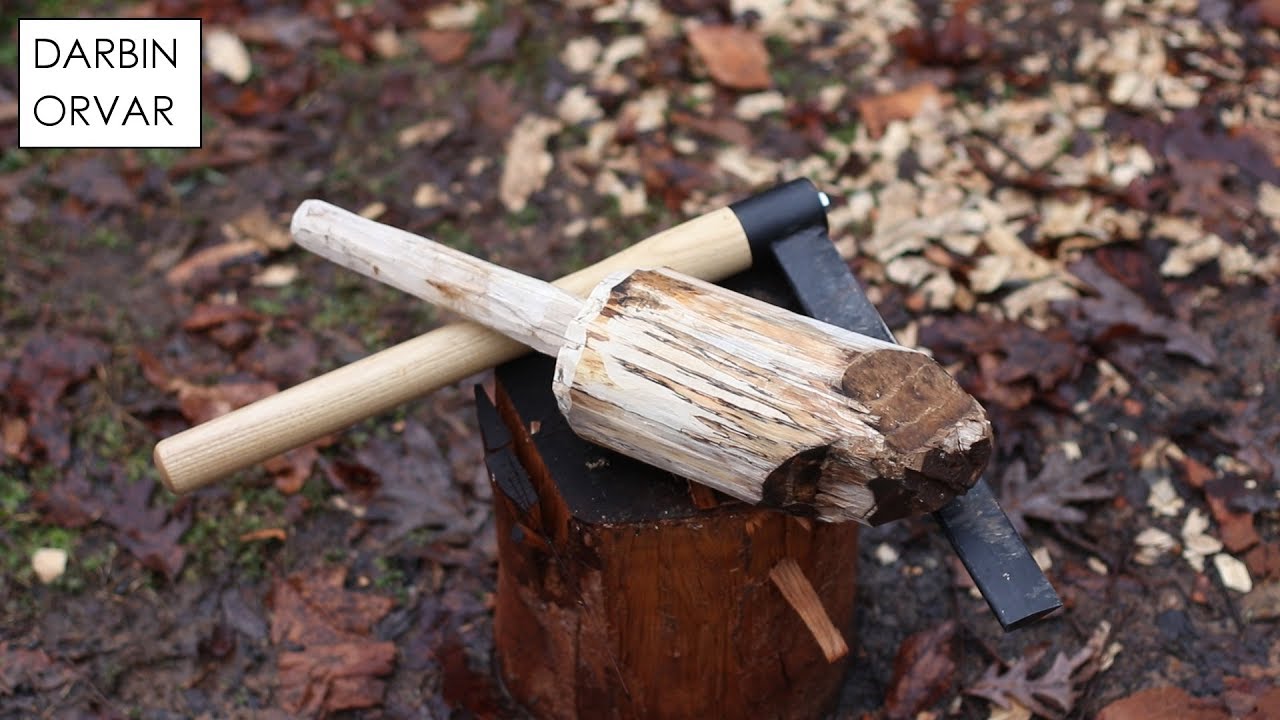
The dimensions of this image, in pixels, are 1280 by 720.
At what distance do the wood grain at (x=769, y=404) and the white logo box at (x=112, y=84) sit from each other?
2.79 m

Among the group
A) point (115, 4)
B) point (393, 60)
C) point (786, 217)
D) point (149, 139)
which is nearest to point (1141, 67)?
point (786, 217)

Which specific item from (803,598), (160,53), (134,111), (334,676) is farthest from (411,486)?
(160,53)

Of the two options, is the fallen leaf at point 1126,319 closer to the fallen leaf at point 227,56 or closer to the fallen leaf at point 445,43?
the fallen leaf at point 445,43

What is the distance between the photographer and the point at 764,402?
2.00m

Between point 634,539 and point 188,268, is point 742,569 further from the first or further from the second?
point 188,268

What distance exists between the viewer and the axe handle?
2400mm

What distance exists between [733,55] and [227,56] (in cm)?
228

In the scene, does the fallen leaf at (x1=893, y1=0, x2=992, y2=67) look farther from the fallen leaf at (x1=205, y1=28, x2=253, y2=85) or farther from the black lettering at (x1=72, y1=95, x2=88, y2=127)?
the black lettering at (x1=72, y1=95, x2=88, y2=127)

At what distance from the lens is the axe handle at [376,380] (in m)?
2.40

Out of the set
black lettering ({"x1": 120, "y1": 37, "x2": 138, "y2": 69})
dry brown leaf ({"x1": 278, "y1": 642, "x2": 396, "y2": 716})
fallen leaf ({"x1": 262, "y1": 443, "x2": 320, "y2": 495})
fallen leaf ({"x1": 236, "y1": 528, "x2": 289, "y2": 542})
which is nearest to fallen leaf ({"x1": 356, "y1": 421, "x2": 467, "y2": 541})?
fallen leaf ({"x1": 262, "y1": 443, "x2": 320, "y2": 495})

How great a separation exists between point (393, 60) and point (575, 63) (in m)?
0.83

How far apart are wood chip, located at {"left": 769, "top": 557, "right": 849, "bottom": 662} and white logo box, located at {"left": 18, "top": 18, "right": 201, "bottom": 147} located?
309 centimetres

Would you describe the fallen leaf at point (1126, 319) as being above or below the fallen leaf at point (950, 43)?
below

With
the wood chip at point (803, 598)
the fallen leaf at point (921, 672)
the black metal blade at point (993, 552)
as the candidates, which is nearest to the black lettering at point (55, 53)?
the black metal blade at point (993, 552)
